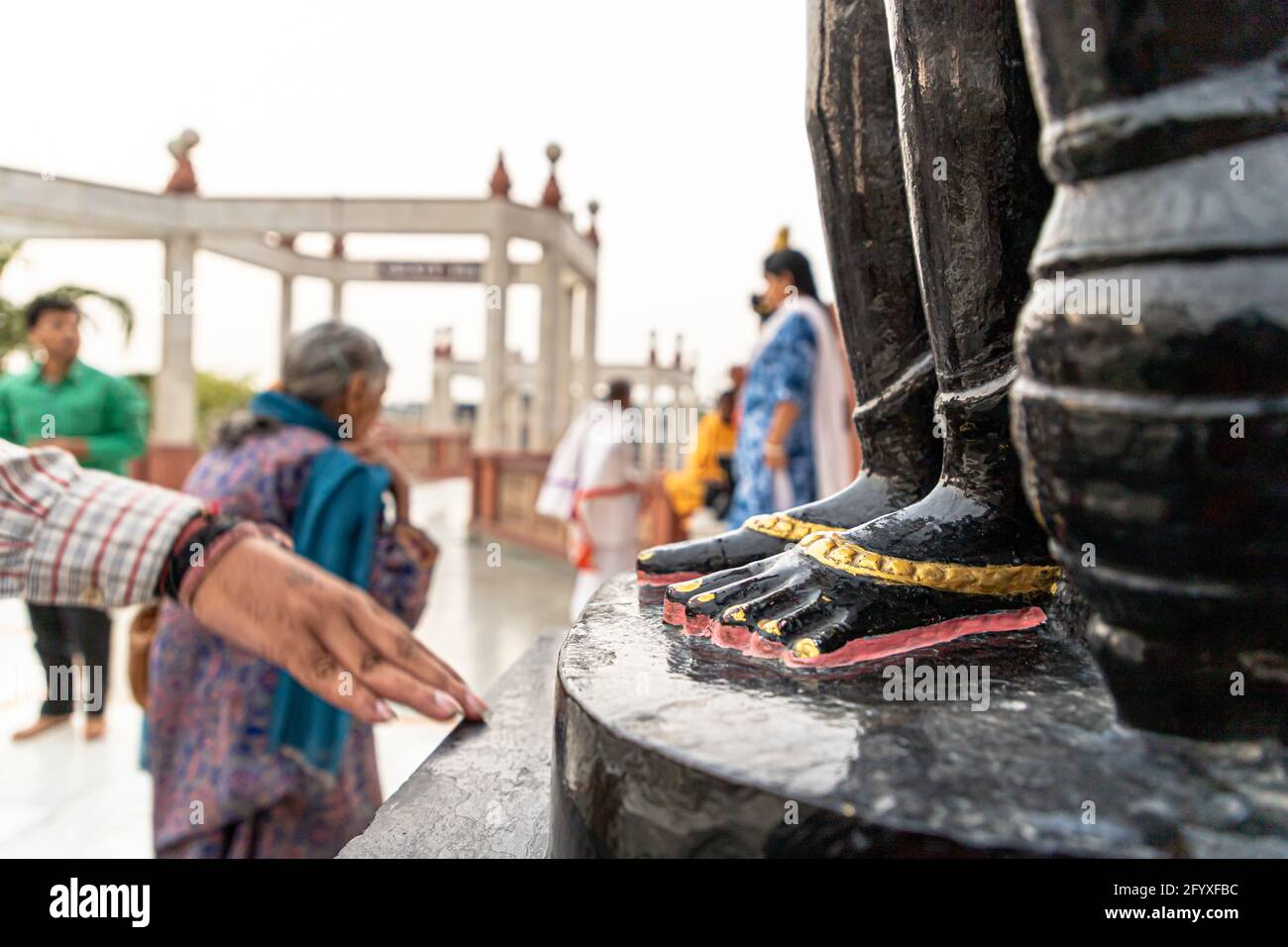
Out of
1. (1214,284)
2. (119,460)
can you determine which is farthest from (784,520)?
(119,460)

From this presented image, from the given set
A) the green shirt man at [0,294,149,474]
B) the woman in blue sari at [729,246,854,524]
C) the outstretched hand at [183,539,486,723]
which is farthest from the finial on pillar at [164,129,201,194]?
the outstretched hand at [183,539,486,723]

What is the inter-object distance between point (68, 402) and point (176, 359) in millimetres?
8877

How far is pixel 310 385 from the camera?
217 centimetres

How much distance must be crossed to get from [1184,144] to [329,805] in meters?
1.93

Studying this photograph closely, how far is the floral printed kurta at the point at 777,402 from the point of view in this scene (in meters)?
2.93

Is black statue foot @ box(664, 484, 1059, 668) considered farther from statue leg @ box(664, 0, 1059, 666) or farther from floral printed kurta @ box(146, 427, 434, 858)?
floral printed kurta @ box(146, 427, 434, 858)

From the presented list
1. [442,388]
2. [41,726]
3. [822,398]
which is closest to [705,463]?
[822,398]

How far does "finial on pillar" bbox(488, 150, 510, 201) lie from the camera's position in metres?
11.9

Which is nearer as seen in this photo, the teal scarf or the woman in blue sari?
the teal scarf

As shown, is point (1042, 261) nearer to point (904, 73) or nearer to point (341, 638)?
point (904, 73)

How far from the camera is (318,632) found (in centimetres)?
102

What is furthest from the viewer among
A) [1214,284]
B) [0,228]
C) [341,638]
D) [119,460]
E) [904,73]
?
[0,228]

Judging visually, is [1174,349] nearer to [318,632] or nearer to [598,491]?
[318,632]

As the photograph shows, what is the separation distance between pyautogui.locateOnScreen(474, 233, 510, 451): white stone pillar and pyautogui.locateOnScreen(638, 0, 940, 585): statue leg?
10.8m
